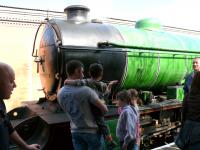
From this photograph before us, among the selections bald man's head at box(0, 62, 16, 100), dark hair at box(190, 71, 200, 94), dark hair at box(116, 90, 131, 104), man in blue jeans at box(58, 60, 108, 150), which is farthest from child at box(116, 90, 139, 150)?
bald man's head at box(0, 62, 16, 100)

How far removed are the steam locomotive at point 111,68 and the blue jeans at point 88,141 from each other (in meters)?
0.62

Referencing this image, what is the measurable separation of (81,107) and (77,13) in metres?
2.67

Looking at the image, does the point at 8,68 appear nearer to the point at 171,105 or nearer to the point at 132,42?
the point at 132,42

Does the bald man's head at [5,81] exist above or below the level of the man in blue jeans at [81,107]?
above

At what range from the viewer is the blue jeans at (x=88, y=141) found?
372cm

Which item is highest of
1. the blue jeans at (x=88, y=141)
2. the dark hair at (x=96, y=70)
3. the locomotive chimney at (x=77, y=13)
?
the locomotive chimney at (x=77, y=13)

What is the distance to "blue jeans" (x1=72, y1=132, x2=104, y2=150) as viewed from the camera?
12.2 ft

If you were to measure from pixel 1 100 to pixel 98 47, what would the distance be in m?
3.27

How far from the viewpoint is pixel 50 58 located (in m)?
5.21

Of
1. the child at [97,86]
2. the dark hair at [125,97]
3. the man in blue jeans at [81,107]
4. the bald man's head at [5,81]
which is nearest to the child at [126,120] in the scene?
the dark hair at [125,97]

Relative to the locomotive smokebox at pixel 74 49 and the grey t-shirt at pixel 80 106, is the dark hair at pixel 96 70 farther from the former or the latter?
the locomotive smokebox at pixel 74 49

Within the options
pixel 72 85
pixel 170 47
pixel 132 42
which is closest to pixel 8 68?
pixel 72 85

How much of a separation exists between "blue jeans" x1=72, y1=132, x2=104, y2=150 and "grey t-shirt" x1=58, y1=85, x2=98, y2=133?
0.07 metres

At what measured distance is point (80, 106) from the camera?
144 inches
